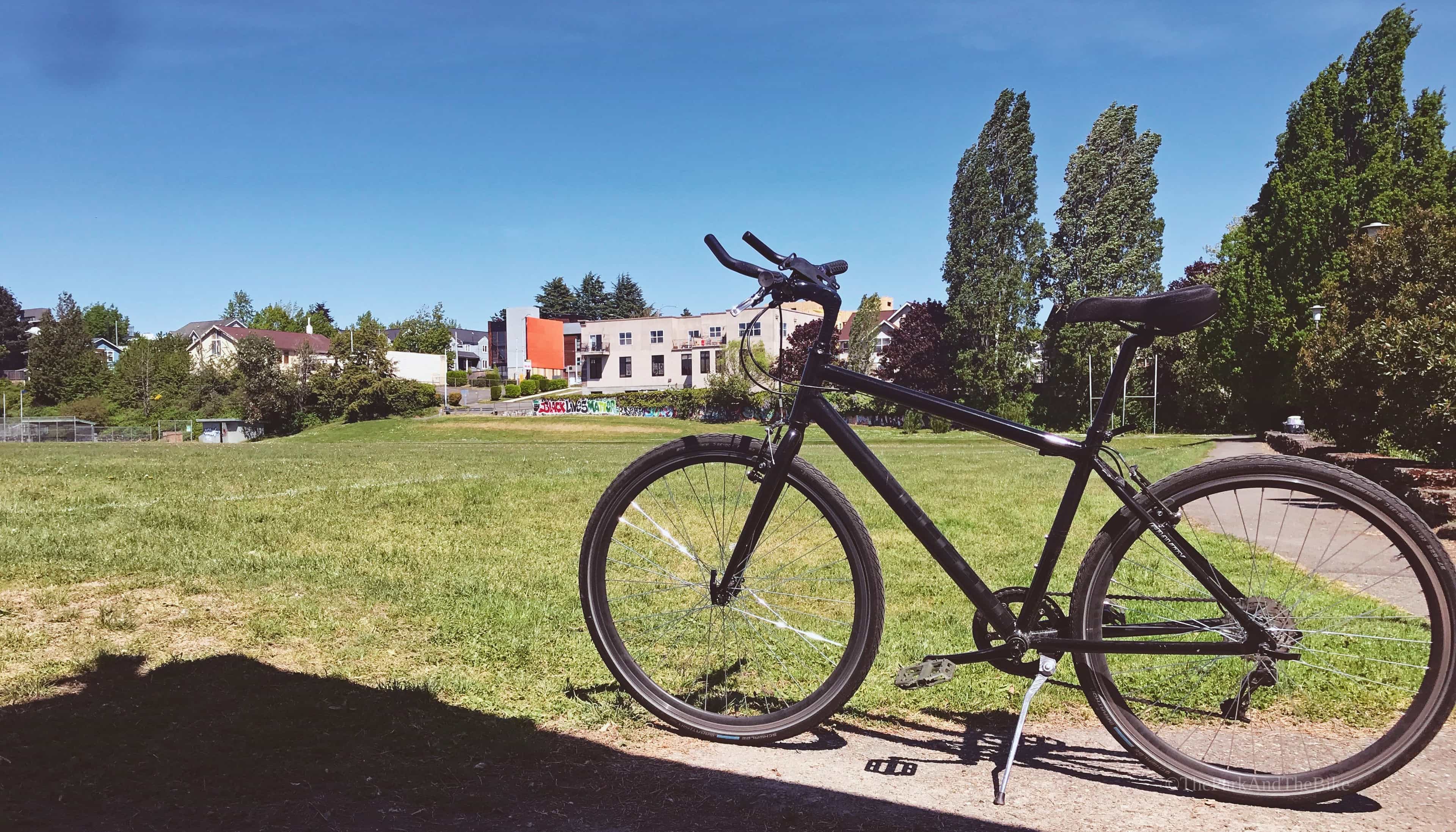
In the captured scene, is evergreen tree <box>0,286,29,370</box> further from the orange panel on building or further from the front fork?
the front fork

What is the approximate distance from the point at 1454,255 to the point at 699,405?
6184 cm

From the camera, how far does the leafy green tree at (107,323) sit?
5837 inches

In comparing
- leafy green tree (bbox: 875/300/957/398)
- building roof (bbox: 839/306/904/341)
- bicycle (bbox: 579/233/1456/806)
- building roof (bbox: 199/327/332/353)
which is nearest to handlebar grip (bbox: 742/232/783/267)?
bicycle (bbox: 579/233/1456/806)

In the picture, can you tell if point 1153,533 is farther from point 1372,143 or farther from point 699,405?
point 699,405

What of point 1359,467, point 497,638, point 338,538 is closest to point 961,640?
point 497,638

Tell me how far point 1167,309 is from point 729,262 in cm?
162

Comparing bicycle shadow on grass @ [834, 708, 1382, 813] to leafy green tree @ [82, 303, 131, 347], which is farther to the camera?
leafy green tree @ [82, 303, 131, 347]

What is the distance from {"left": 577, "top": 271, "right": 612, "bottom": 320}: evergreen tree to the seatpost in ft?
479

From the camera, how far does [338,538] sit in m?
7.33

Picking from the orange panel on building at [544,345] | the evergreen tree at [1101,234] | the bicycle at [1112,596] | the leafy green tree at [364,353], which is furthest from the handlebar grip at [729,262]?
the orange panel on building at [544,345]

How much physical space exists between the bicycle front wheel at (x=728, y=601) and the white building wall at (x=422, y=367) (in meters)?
94.3

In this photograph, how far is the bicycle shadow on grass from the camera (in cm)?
297

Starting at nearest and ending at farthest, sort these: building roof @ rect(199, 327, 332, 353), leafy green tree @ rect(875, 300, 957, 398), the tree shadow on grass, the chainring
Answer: the tree shadow on grass < the chainring < leafy green tree @ rect(875, 300, 957, 398) < building roof @ rect(199, 327, 332, 353)

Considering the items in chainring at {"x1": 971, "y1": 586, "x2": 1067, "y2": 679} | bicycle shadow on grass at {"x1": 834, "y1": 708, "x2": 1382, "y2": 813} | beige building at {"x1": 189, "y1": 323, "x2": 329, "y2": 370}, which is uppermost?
beige building at {"x1": 189, "y1": 323, "x2": 329, "y2": 370}
